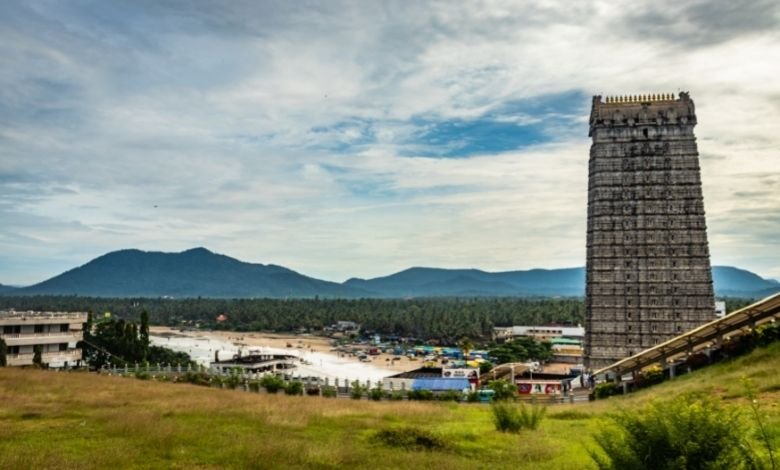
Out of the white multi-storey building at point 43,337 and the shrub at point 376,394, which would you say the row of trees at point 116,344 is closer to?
the white multi-storey building at point 43,337

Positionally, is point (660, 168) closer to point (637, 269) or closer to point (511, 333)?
point (637, 269)

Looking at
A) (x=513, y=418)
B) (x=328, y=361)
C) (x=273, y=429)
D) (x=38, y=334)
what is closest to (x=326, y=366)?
(x=328, y=361)

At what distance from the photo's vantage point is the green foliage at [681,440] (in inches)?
418

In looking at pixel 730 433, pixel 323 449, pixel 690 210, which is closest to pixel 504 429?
pixel 323 449

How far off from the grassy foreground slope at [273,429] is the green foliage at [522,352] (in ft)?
262

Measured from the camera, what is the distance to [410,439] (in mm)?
21781

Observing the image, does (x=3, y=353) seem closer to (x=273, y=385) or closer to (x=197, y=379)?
(x=197, y=379)

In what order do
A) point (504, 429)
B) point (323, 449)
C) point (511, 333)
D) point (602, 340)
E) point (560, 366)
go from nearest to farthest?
point (323, 449), point (504, 429), point (602, 340), point (560, 366), point (511, 333)

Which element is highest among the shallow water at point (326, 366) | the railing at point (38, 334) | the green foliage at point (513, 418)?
the railing at point (38, 334)

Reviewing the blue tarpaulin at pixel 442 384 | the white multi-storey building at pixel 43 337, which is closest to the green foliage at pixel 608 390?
the blue tarpaulin at pixel 442 384

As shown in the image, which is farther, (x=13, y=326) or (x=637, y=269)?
(x=13, y=326)

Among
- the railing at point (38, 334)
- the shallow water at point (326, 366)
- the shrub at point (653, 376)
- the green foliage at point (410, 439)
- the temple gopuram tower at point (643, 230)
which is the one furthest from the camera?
the shallow water at point (326, 366)

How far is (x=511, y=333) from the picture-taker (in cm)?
16500

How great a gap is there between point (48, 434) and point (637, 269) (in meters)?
54.4
